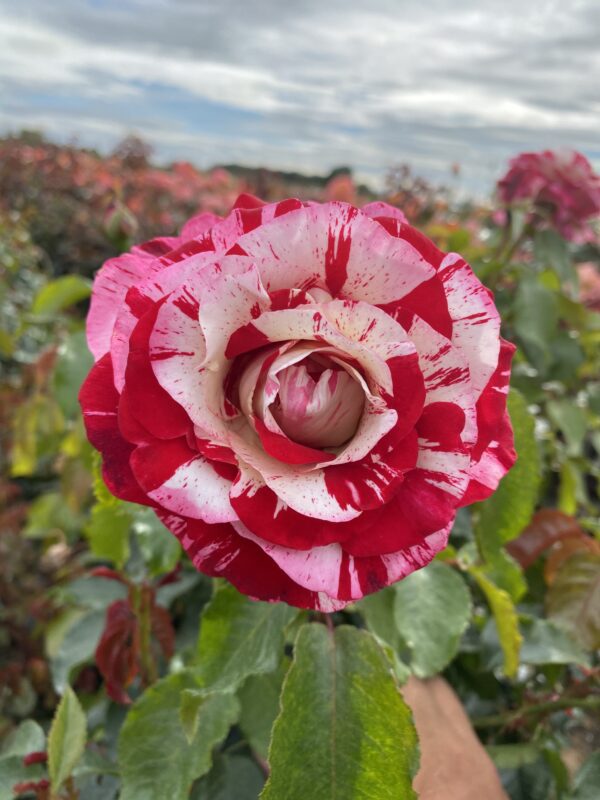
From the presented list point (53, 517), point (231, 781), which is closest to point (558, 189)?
point (231, 781)

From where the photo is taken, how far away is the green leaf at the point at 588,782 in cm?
62

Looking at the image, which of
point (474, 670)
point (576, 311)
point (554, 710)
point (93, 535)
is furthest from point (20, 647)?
point (576, 311)

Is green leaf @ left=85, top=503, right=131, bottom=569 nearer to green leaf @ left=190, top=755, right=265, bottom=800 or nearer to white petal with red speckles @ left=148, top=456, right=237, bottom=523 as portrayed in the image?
green leaf @ left=190, top=755, right=265, bottom=800

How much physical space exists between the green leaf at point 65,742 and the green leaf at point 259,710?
14 centimetres

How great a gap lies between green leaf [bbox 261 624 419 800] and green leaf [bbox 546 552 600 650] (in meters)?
0.33

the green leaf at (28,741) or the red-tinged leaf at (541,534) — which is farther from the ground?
the red-tinged leaf at (541,534)

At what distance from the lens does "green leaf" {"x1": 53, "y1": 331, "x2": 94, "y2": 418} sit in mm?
813

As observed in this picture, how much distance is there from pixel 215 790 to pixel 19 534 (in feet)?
3.33

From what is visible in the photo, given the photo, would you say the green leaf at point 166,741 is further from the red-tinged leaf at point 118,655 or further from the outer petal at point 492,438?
the outer petal at point 492,438

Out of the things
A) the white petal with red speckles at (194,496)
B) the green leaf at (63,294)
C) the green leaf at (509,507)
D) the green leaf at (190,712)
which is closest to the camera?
the white petal with red speckles at (194,496)

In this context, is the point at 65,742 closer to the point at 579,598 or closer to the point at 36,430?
the point at 579,598

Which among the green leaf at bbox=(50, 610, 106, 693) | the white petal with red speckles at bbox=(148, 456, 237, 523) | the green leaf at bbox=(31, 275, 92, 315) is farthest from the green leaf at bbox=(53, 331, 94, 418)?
the white petal with red speckles at bbox=(148, 456, 237, 523)

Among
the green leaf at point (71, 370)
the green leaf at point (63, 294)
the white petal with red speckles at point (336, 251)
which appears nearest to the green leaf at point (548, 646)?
the white petal with red speckles at point (336, 251)

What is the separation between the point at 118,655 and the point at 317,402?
1.18 feet
